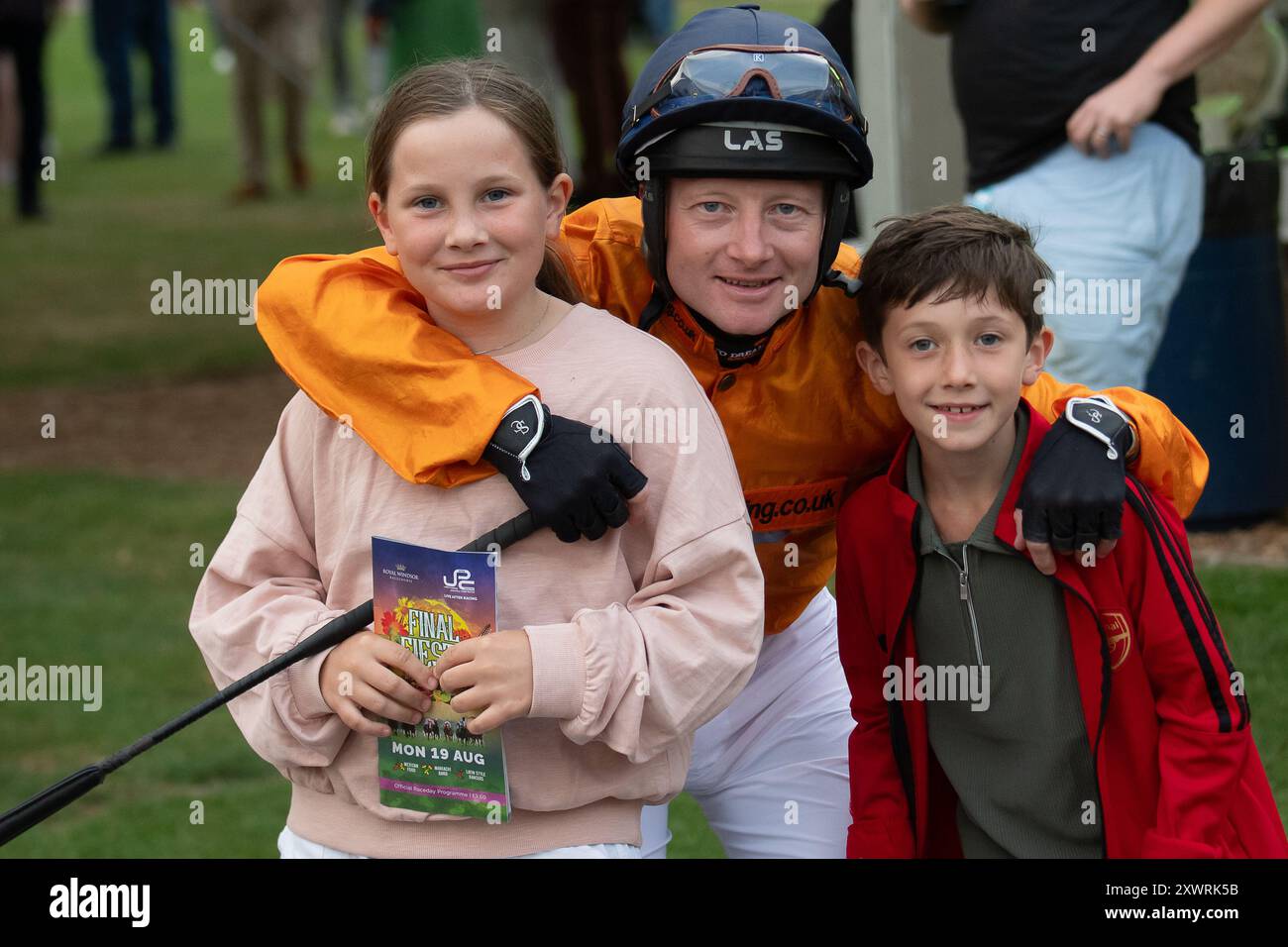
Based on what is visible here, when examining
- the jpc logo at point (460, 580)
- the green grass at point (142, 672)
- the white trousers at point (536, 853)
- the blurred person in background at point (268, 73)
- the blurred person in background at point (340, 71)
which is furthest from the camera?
the blurred person in background at point (340, 71)

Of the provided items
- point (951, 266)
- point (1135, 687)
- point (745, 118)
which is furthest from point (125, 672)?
point (1135, 687)

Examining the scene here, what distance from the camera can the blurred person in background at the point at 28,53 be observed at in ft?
45.8

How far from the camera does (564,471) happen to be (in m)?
2.71

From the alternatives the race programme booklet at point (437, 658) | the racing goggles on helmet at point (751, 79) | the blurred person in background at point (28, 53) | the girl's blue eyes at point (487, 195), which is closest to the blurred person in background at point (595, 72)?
the blurred person in background at point (28, 53)

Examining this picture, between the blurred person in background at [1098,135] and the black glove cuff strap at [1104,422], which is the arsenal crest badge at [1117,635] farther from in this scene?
the blurred person in background at [1098,135]

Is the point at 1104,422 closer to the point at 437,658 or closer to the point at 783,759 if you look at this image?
the point at 783,759

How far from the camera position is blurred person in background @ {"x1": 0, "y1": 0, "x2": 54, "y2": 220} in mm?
13953

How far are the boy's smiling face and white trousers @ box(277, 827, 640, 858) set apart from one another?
890 mm

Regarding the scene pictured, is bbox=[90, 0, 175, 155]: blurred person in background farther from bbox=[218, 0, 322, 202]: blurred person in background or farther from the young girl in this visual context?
the young girl

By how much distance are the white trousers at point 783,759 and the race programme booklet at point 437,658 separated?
2.75 ft

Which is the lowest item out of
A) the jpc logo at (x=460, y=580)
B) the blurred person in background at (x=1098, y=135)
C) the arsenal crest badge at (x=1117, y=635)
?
the arsenal crest badge at (x=1117, y=635)

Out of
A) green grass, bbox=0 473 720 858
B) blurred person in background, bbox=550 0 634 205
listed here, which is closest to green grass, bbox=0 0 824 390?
Result: blurred person in background, bbox=550 0 634 205

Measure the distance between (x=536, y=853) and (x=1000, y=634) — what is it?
0.92m

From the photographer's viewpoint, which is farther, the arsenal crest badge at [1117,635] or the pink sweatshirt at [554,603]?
the arsenal crest badge at [1117,635]
